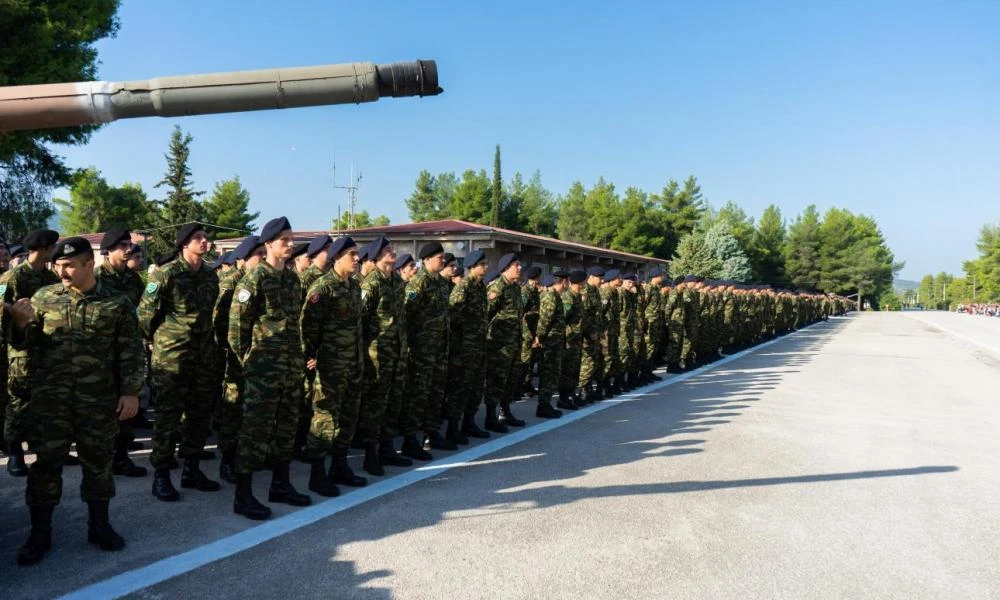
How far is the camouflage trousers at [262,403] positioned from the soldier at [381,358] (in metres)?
1.02

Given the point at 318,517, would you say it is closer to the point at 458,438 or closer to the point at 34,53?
the point at 458,438

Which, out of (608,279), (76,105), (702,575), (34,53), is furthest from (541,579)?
(34,53)

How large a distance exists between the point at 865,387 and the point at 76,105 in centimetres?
1251

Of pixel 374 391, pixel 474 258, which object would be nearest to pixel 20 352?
pixel 374 391

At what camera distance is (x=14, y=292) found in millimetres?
5418

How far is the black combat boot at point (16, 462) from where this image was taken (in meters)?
5.38

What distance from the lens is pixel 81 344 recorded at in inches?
151

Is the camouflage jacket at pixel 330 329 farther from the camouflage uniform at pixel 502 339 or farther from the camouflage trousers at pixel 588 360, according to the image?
the camouflage trousers at pixel 588 360

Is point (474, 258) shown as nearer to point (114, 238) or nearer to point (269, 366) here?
point (269, 366)

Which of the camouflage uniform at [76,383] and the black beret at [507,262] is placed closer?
the camouflage uniform at [76,383]

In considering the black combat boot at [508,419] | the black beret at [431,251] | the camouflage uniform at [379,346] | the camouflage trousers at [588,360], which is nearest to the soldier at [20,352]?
the camouflage uniform at [379,346]

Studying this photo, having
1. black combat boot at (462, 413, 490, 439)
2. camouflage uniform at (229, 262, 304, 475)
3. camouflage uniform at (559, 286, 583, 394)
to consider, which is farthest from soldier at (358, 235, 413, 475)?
camouflage uniform at (559, 286, 583, 394)

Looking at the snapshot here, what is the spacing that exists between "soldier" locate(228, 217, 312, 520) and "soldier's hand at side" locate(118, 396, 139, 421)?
2.36 ft

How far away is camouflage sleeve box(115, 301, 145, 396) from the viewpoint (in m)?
3.99
